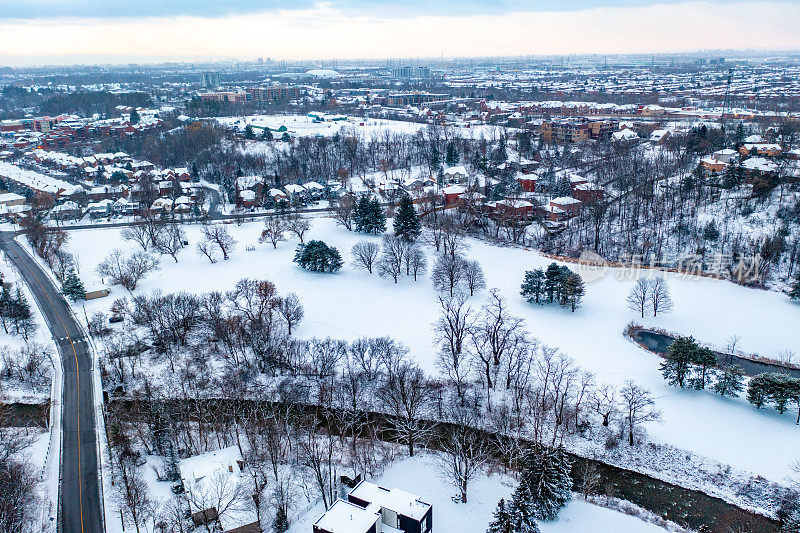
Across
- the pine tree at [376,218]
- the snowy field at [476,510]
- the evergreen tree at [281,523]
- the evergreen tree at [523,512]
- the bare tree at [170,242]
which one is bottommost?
the snowy field at [476,510]

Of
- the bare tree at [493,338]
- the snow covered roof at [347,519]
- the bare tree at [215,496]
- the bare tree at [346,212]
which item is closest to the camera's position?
the snow covered roof at [347,519]

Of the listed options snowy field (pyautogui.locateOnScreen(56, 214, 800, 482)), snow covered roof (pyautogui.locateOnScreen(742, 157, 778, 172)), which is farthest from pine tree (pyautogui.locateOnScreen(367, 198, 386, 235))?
snow covered roof (pyautogui.locateOnScreen(742, 157, 778, 172))

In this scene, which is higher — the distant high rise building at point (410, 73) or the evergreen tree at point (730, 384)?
the distant high rise building at point (410, 73)

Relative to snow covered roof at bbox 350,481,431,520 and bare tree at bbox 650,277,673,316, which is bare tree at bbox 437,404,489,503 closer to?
snow covered roof at bbox 350,481,431,520

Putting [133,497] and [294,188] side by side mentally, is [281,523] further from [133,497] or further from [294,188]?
[294,188]

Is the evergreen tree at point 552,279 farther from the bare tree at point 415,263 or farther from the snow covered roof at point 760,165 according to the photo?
the snow covered roof at point 760,165

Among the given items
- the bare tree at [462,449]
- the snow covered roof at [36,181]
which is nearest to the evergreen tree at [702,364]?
the bare tree at [462,449]

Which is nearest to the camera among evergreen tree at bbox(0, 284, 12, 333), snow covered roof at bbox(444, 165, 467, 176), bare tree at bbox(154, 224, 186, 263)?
evergreen tree at bbox(0, 284, 12, 333)
